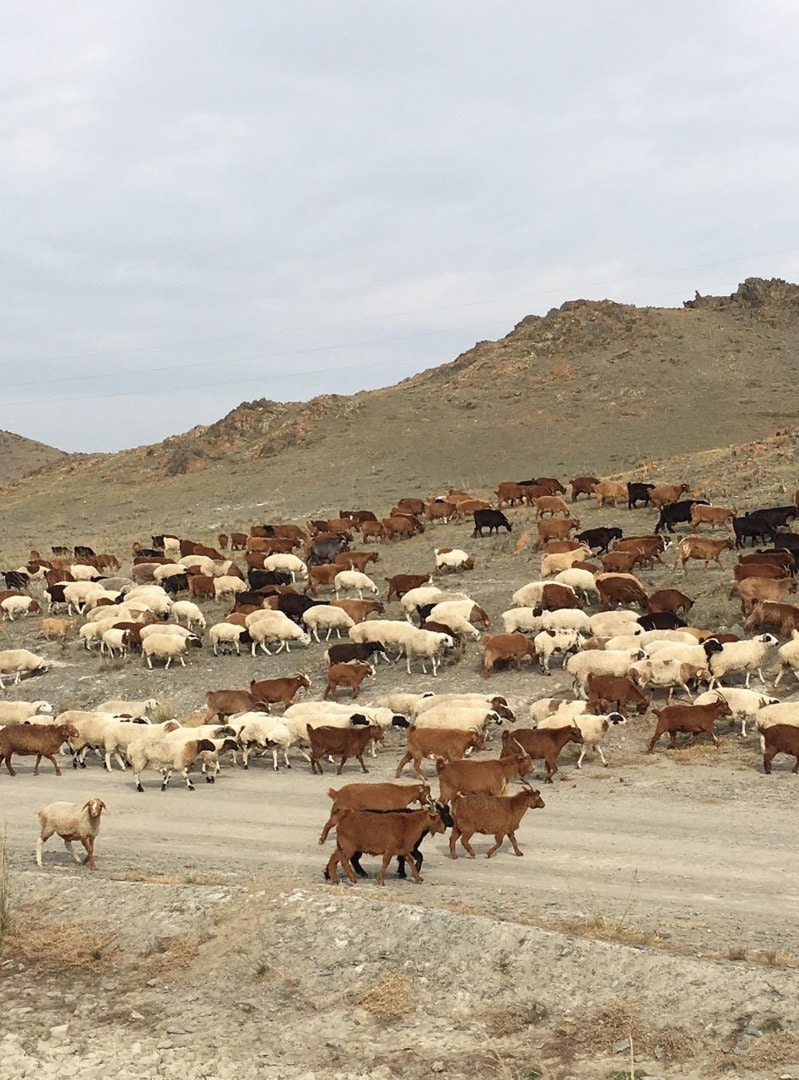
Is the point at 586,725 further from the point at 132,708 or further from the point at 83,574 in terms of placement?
the point at 83,574

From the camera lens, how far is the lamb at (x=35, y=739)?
16.2 m

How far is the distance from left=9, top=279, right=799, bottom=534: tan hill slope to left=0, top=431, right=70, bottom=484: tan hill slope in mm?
43399

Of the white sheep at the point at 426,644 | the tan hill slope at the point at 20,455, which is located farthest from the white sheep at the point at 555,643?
the tan hill slope at the point at 20,455

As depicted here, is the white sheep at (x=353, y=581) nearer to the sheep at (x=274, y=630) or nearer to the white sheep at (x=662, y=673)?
the sheep at (x=274, y=630)

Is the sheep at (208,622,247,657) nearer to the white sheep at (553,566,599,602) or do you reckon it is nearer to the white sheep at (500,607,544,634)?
the white sheep at (500,607,544,634)

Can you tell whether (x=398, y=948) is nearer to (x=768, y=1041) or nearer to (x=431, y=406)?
(x=768, y=1041)

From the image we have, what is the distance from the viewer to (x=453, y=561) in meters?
28.8

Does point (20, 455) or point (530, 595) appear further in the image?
point (20, 455)

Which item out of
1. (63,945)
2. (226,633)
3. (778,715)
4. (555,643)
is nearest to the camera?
(63,945)

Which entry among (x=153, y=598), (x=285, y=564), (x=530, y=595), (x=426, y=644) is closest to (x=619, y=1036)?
(x=426, y=644)

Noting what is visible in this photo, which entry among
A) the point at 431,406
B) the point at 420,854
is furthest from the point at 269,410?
the point at 420,854

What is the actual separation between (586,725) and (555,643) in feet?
15.3

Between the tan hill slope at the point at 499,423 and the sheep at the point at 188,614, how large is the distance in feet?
83.0

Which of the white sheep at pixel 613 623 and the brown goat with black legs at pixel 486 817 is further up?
the white sheep at pixel 613 623
